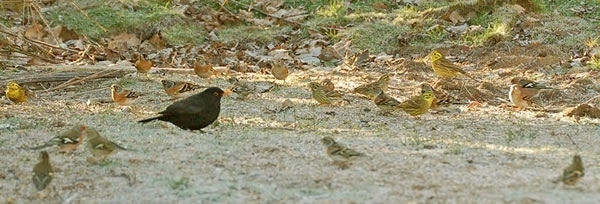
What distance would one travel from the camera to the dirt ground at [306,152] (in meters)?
5.59

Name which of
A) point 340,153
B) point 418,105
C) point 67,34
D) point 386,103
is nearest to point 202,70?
point 386,103

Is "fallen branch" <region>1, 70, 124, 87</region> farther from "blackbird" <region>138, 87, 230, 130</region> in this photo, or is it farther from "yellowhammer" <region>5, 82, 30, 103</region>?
"blackbird" <region>138, 87, 230, 130</region>

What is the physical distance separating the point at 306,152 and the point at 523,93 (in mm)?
3505

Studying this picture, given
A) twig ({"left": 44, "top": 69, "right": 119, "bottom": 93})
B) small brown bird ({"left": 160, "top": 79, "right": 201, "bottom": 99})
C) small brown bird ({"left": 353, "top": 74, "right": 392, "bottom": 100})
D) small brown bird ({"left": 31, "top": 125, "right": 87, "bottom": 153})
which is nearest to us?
small brown bird ({"left": 31, "top": 125, "right": 87, "bottom": 153})

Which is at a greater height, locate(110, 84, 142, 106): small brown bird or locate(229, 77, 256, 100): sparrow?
locate(110, 84, 142, 106): small brown bird

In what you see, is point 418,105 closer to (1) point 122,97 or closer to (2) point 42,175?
(1) point 122,97

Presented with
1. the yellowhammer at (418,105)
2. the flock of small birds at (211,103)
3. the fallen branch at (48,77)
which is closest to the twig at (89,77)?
the fallen branch at (48,77)

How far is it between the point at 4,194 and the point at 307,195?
170 cm

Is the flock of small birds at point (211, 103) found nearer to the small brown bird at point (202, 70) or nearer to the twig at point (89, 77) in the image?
the small brown bird at point (202, 70)

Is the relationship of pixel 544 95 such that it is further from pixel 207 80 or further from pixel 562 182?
pixel 562 182

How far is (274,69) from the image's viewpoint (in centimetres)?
1149

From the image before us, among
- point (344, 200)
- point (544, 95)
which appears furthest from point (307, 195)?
point (544, 95)

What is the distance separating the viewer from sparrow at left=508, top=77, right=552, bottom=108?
9.59m

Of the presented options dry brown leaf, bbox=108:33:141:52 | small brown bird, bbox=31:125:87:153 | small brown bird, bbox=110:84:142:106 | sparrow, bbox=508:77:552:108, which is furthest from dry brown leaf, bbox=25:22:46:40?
small brown bird, bbox=31:125:87:153
